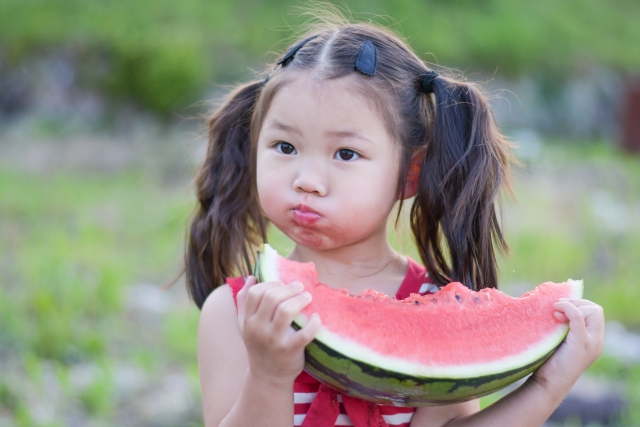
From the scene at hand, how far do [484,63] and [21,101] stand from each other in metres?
7.20

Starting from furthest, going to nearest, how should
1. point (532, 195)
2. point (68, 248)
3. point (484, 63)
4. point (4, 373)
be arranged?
point (484, 63) → point (532, 195) → point (68, 248) → point (4, 373)

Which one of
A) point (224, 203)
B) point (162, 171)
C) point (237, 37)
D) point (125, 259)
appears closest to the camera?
point (224, 203)

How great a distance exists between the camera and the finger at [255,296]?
1.42m

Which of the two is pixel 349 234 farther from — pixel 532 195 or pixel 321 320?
pixel 532 195

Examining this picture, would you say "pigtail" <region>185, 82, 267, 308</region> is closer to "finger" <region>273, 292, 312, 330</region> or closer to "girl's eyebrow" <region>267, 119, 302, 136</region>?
"girl's eyebrow" <region>267, 119, 302, 136</region>

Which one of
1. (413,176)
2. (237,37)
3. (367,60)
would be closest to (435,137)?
(413,176)

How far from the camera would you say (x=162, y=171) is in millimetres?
8000

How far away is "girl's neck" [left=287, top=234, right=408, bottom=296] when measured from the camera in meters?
1.94

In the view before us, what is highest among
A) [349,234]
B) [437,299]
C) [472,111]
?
[472,111]

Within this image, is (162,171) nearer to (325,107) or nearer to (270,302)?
(325,107)

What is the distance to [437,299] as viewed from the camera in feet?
5.68

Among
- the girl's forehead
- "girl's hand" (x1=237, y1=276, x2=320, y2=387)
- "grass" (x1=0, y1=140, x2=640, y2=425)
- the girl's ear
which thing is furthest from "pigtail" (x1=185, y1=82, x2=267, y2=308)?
"girl's hand" (x1=237, y1=276, x2=320, y2=387)

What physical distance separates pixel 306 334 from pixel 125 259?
4.23 meters

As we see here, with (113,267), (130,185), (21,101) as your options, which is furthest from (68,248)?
(21,101)
